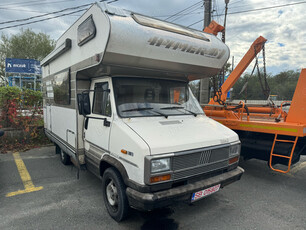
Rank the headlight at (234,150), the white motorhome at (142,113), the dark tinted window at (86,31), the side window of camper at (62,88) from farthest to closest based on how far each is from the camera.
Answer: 1. the side window of camper at (62,88)
2. the headlight at (234,150)
3. the dark tinted window at (86,31)
4. the white motorhome at (142,113)

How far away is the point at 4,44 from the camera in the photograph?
82.4ft

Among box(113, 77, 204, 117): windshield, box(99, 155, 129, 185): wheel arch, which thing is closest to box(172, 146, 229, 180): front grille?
box(99, 155, 129, 185): wheel arch

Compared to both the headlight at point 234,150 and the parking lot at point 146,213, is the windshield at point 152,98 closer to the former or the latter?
the headlight at point 234,150

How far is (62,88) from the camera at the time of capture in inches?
191

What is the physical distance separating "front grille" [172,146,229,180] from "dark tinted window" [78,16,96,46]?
7.42ft

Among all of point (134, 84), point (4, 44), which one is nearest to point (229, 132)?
point (134, 84)

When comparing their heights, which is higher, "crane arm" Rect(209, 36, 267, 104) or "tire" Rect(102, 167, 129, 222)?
"crane arm" Rect(209, 36, 267, 104)

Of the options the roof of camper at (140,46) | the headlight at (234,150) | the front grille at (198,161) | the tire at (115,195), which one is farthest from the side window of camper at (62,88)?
the headlight at (234,150)

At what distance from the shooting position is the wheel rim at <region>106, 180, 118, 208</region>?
3.19 m

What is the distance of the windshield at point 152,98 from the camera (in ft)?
11.1

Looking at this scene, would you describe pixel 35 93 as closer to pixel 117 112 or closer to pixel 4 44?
pixel 117 112

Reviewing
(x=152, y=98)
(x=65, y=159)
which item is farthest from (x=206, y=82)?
(x=65, y=159)

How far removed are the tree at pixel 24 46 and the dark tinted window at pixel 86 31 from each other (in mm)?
25484

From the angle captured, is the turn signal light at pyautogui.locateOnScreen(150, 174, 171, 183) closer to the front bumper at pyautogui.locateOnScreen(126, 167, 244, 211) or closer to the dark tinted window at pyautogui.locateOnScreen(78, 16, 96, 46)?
the front bumper at pyautogui.locateOnScreen(126, 167, 244, 211)
